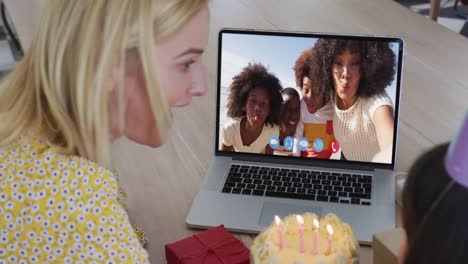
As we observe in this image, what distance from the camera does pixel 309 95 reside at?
3.67 feet

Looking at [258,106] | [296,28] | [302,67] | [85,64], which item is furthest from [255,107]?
[296,28]

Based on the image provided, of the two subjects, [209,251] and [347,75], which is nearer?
[209,251]

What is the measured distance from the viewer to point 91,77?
77 cm

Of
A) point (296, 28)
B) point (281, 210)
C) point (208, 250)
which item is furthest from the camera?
point (296, 28)

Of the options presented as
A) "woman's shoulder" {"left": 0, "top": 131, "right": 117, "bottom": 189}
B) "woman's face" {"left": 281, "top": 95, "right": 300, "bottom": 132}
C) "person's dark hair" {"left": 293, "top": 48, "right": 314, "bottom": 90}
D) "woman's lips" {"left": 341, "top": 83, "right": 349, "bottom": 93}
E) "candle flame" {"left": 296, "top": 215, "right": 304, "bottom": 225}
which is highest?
"person's dark hair" {"left": 293, "top": 48, "right": 314, "bottom": 90}

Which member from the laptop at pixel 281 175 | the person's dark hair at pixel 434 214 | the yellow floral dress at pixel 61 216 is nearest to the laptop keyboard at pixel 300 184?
the laptop at pixel 281 175

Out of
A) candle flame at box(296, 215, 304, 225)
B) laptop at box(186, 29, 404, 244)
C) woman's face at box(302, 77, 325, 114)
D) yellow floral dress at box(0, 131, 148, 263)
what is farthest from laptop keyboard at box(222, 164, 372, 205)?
yellow floral dress at box(0, 131, 148, 263)

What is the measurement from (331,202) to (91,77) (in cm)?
48

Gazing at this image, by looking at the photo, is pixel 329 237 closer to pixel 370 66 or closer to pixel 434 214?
pixel 434 214

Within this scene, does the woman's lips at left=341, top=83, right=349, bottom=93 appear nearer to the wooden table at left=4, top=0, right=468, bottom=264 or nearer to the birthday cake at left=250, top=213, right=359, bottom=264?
the wooden table at left=4, top=0, right=468, bottom=264

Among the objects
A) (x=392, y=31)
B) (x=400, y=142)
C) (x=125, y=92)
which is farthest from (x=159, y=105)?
(x=392, y=31)

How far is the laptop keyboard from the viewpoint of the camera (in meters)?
1.08

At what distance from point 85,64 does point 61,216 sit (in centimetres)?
18

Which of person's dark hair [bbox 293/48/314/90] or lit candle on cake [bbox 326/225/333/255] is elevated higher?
person's dark hair [bbox 293/48/314/90]
